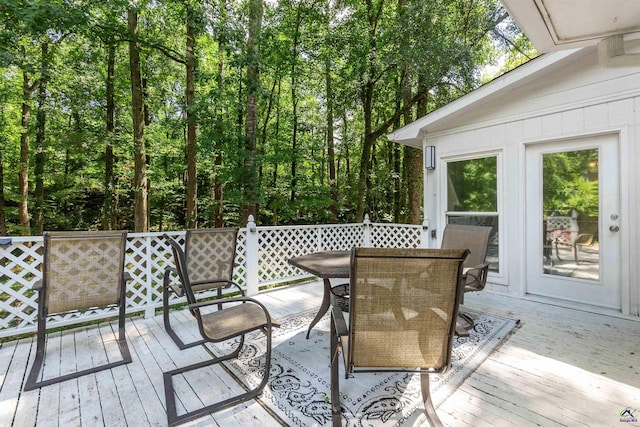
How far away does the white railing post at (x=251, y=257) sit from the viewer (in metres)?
4.40

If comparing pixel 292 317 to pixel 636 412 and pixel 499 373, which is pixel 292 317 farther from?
pixel 636 412

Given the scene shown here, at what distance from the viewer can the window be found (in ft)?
14.2

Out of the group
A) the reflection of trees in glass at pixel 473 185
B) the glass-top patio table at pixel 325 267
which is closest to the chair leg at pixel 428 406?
the glass-top patio table at pixel 325 267

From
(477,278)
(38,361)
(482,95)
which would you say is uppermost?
(482,95)

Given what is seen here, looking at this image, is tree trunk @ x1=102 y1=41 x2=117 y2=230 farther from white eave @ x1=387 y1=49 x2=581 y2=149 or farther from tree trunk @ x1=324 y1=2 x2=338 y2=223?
white eave @ x1=387 y1=49 x2=581 y2=149

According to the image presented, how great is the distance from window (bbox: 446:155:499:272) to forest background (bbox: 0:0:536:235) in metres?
2.60

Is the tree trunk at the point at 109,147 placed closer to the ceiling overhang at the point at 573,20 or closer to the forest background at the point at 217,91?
the forest background at the point at 217,91

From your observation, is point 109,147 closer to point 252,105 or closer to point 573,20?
point 252,105

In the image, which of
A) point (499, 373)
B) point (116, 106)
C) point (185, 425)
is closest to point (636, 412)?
point (499, 373)

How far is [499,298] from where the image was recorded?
4.08m

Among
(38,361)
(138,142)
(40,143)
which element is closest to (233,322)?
(38,361)

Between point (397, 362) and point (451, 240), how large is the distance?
2464mm

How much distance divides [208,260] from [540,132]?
171 inches

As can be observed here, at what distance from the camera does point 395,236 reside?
5.79 m
